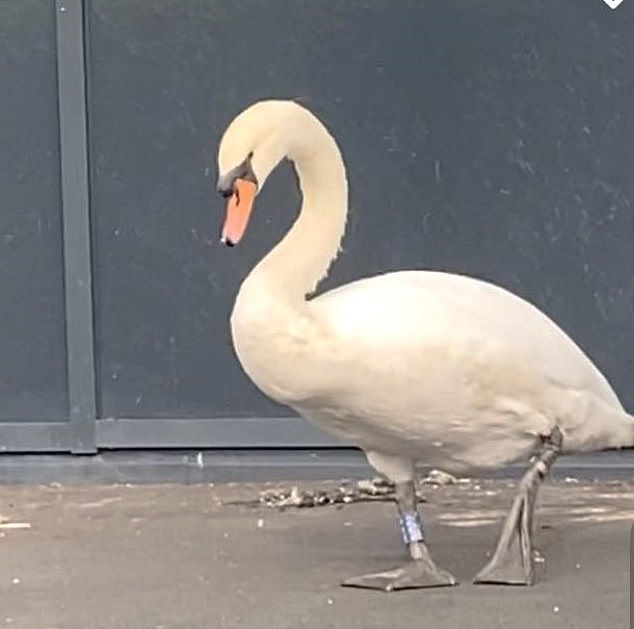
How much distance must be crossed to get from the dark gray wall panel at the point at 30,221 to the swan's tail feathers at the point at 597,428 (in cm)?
250

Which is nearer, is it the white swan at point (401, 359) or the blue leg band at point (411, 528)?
the white swan at point (401, 359)

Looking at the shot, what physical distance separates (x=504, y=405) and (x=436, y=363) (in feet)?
0.87

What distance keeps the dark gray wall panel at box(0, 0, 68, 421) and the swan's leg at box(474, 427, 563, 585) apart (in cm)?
246

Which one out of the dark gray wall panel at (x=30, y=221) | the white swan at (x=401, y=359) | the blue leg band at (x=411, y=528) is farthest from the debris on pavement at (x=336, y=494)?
the white swan at (x=401, y=359)

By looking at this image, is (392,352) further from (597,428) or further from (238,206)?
(597,428)

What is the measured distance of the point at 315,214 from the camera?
5.21 metres

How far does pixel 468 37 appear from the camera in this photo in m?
6.91

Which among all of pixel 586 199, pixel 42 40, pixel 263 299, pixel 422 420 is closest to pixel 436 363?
pixel 422 420

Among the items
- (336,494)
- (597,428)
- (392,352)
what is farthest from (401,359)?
(336,494)

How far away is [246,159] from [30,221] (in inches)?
92.6

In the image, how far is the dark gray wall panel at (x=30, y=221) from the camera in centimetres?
712

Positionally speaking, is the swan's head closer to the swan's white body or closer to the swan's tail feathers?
the swan's white body

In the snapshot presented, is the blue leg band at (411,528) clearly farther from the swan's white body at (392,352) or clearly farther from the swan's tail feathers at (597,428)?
the swan's tail feathers at (597,428)

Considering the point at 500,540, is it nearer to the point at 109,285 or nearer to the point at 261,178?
the point at 261,178
